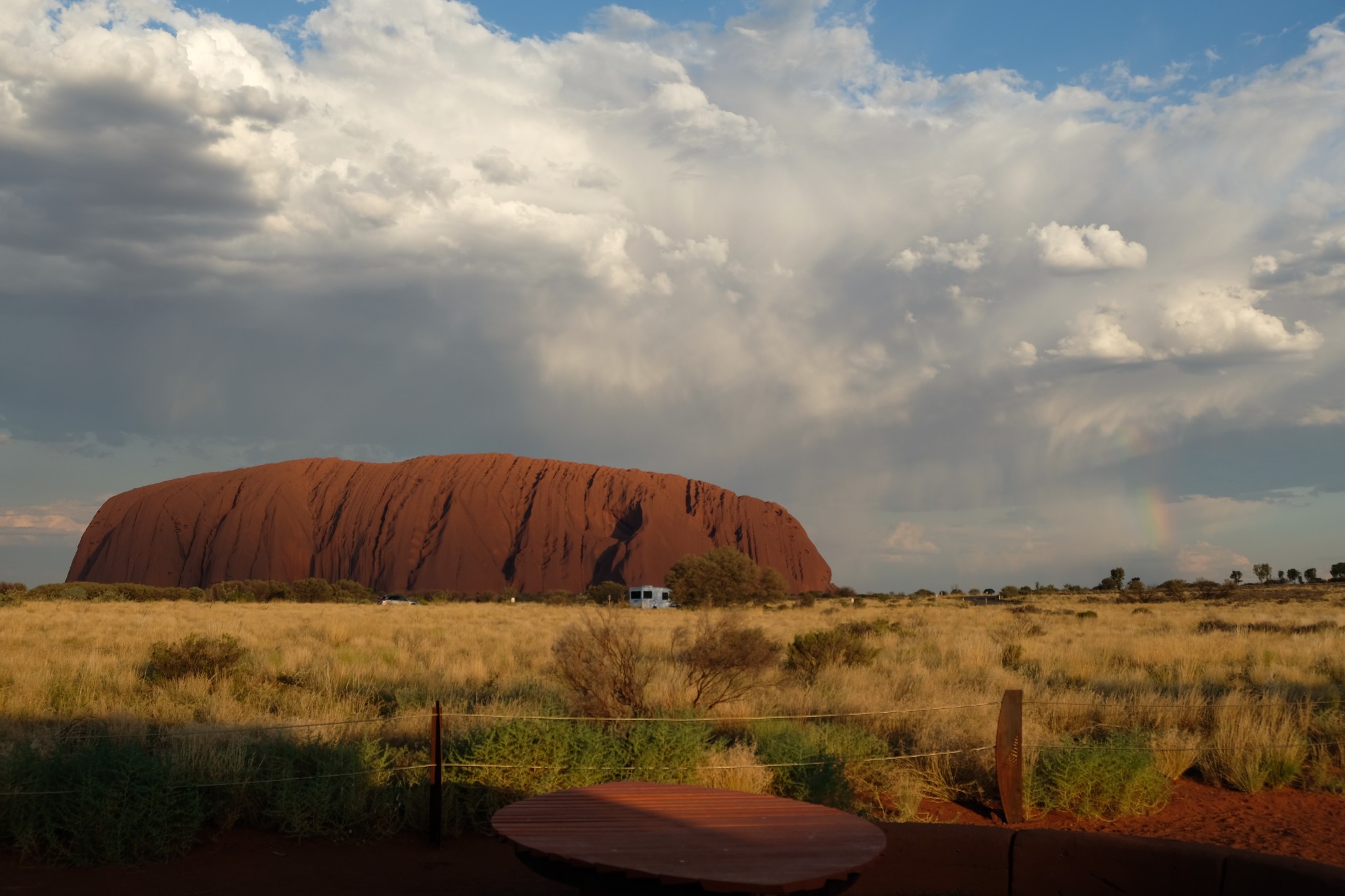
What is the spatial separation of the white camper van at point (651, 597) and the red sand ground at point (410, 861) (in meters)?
47.3

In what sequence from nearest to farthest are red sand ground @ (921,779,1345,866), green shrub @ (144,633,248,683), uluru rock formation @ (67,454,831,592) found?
red sand ground @ (921,779,1345,866), green shrub @ (144,633,248,683), uluru rock formation @ (67,454,831,592)

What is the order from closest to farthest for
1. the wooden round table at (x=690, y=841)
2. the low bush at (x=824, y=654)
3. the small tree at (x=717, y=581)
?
1. the wooden round table at (x=690, y=841)
2. the low bush at (x=824, y=654)
3. the small tree at (x=717, y=581)

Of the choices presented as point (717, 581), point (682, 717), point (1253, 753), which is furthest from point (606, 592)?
point (1253, 753)

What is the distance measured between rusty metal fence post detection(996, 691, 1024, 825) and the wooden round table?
119 inches

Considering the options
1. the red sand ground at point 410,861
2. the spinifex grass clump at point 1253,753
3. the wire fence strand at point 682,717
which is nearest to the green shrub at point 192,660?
the wire fence strand at point 682,717

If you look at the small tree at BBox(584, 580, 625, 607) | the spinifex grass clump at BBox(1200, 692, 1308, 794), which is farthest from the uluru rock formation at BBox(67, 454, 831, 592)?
the spinifex grass clump at BBox(1200, 692, 1308, 794)

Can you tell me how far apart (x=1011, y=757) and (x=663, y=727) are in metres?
2.79

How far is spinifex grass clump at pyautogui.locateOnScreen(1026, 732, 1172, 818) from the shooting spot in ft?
26.3

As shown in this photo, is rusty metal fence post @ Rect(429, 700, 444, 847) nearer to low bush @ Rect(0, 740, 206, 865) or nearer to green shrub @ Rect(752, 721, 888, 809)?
low bush @ Rect(0, 740, 206, 865)

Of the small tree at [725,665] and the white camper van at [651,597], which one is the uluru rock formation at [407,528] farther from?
the small tree at [725,665]

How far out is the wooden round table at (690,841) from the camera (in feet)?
13.2

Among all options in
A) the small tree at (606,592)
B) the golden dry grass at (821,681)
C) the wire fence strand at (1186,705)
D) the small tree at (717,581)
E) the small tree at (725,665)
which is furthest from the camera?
the small tree at (606,592)

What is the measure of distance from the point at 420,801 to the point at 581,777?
124 cm

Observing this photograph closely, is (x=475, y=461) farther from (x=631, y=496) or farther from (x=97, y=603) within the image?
(x=97, y=603)
